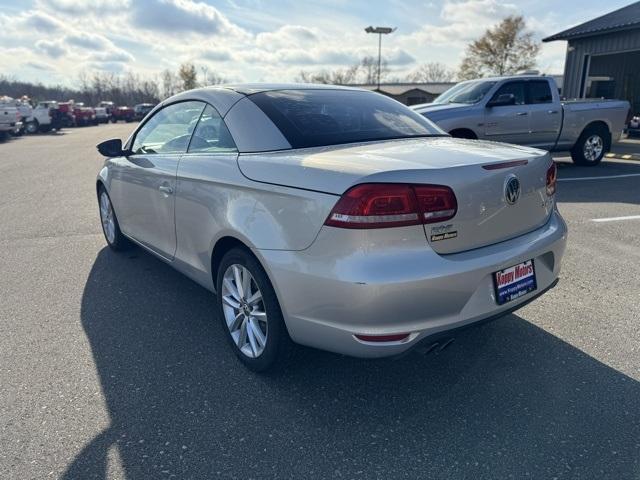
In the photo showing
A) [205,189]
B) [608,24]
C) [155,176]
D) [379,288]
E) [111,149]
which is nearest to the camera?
[379,288]

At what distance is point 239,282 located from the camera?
9.51 ft

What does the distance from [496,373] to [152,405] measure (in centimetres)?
194

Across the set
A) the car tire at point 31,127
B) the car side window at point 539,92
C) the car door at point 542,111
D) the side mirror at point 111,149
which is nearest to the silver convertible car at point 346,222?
the side mirror at point 111,149

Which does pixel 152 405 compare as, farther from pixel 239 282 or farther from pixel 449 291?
pixel 449 291

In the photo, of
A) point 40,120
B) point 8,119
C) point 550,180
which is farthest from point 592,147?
point 40,120

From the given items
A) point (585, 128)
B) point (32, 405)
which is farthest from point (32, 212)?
point (585, 128)

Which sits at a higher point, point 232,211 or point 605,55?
point 605,55

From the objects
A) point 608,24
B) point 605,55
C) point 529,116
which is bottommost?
point 529,116

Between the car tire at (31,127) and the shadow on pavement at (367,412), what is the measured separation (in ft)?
95.2

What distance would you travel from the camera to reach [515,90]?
32.9ft

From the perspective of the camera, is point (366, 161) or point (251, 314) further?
point (251, 314)

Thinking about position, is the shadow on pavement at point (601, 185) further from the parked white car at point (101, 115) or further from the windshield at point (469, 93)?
the parked white car at point (101, 115)

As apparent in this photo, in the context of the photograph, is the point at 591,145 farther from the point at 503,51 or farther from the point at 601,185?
the point at 503,51

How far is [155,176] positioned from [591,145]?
33.8 feet
